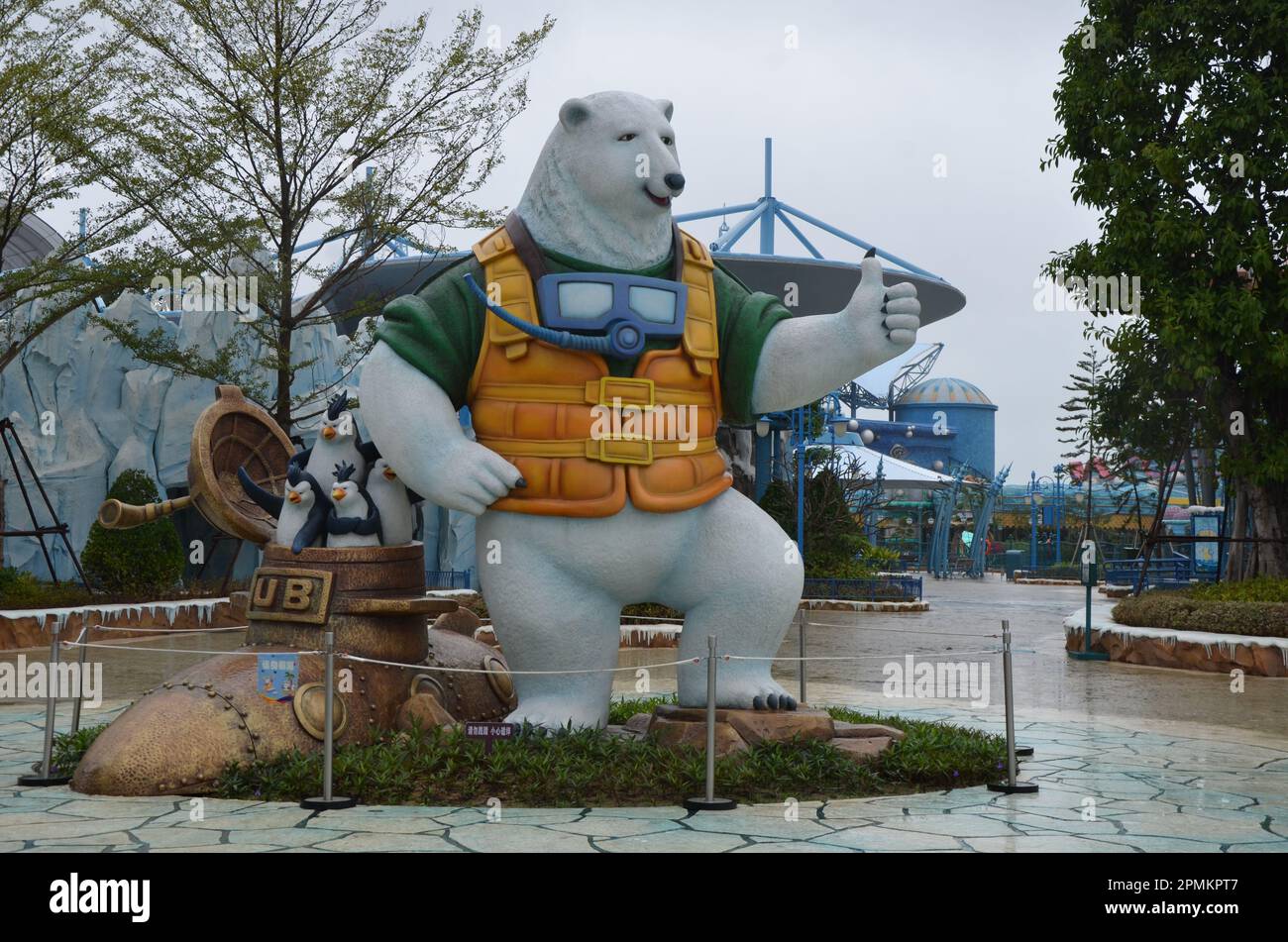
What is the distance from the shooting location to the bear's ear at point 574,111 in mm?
4875

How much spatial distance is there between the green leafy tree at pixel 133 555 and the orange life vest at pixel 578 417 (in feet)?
31.4

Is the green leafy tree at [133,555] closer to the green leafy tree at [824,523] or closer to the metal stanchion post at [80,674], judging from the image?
the metal stanchion post at [80,674]

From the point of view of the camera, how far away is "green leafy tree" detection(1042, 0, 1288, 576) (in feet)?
35.2

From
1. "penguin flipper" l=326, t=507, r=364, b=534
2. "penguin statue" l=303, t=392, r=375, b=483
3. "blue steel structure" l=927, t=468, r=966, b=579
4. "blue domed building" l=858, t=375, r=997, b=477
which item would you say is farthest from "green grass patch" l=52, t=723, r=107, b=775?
"blue domed building" l=858, t=375, r=997, b=477

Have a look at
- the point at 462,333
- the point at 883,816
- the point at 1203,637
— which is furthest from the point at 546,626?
the point at 1203,637

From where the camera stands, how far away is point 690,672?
5.00 meters

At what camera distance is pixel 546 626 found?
470 cm

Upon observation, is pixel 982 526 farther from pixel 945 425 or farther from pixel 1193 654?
pixel 1193 654

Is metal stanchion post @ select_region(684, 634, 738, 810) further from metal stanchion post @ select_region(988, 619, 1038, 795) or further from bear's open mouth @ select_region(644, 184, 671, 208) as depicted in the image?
bear's open mouth @ select_region(644, 184, 671, 208)

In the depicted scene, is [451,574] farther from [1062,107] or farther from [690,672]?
[690,672]

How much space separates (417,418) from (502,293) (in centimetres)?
62

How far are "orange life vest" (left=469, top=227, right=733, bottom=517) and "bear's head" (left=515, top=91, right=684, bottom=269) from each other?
0.81 feet

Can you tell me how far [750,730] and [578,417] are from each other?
140 cm

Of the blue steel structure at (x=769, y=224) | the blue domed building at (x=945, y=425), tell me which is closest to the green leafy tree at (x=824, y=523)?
the blue steel structure at (x=769, y=224)
